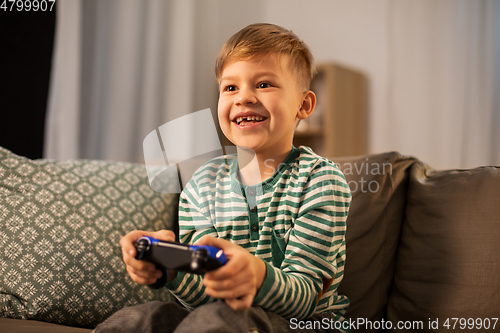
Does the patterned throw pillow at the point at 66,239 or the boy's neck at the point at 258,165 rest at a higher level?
the boy's neck at the point at 258,165

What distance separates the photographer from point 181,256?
449 mm

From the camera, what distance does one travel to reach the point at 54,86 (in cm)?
204

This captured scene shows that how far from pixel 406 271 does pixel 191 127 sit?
0.56 metres

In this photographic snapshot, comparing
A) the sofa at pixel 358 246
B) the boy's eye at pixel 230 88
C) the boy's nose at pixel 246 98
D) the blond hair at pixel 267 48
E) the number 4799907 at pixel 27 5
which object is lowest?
the sofa at pixel 358 246

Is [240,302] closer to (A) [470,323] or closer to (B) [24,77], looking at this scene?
(A) [470,323]

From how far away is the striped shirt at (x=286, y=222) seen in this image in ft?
2.02

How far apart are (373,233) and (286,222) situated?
346 millimetres

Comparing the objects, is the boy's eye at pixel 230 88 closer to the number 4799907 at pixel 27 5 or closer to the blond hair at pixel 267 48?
the blond hair at pixel 267 48

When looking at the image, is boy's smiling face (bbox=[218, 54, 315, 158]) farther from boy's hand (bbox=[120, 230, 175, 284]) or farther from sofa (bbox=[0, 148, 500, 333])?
sofa (bbox=[0, 148, 500, 333])

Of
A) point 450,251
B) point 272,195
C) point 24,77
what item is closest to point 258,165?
point 272,195

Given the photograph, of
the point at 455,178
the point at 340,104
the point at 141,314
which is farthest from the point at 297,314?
the point at 340,104

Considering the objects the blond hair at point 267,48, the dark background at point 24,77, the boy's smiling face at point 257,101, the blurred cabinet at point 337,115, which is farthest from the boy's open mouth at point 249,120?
the blurred cabinet at point 337,115

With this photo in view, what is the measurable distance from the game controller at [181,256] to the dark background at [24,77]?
1410 mm

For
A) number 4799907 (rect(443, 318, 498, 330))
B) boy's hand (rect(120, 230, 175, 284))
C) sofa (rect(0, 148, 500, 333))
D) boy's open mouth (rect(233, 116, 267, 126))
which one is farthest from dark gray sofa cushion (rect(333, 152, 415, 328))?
boy's hand (rect(120, 230, 175, 284))
